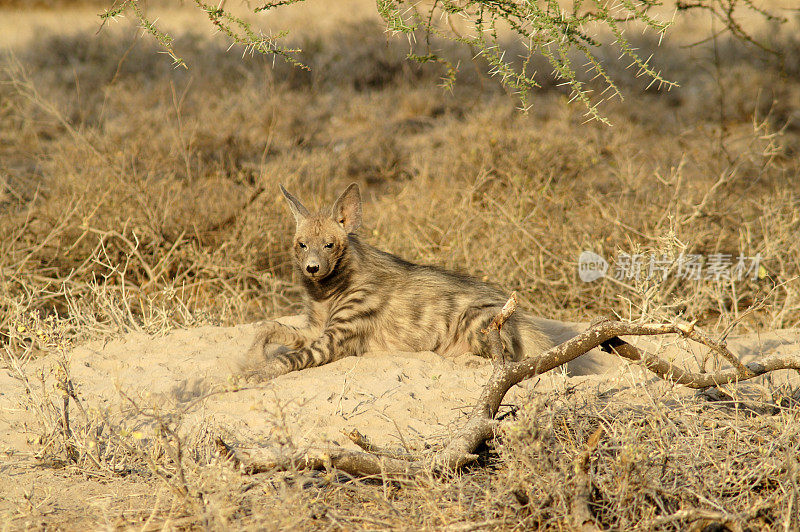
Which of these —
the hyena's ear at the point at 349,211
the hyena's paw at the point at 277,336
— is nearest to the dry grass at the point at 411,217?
the hyena's paw at the point at 277,336

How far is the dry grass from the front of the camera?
9.78ft

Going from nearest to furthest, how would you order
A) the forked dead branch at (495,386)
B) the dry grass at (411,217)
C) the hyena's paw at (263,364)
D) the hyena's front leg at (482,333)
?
the dry grass at (411,217)
the forked dead branch at (495,386)
the hyena's paw at (263,364)
the hyena's front leg at (482,333)

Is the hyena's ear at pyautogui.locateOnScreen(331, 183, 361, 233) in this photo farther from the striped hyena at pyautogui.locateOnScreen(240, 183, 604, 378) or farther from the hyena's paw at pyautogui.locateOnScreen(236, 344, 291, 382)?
the hyena's paw at pyautogui.locateOnScreen(236, 344, 291, 382)

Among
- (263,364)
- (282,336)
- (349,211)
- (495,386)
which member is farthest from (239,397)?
(349,211)

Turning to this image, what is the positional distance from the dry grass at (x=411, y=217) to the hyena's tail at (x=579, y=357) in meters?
0.55

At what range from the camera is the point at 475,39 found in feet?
12.7

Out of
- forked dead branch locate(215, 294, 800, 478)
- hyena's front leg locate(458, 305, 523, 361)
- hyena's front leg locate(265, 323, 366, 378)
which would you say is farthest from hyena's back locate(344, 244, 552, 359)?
forked dead branch locate(215, 294, 800, 478)

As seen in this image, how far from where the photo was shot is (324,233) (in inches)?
221

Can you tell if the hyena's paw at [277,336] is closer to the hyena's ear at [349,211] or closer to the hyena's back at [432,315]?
the hyena's back at [432,315]

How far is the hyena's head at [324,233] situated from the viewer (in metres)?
5.46

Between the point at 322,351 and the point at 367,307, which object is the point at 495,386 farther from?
the point at 367,307

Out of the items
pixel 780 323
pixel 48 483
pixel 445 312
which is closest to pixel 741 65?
pixel 780 323

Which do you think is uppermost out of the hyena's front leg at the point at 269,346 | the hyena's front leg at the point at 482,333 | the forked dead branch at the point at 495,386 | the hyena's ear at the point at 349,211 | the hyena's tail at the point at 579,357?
the hyena's ear at the point at 349,211

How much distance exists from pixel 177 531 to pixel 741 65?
1415 centimetres
